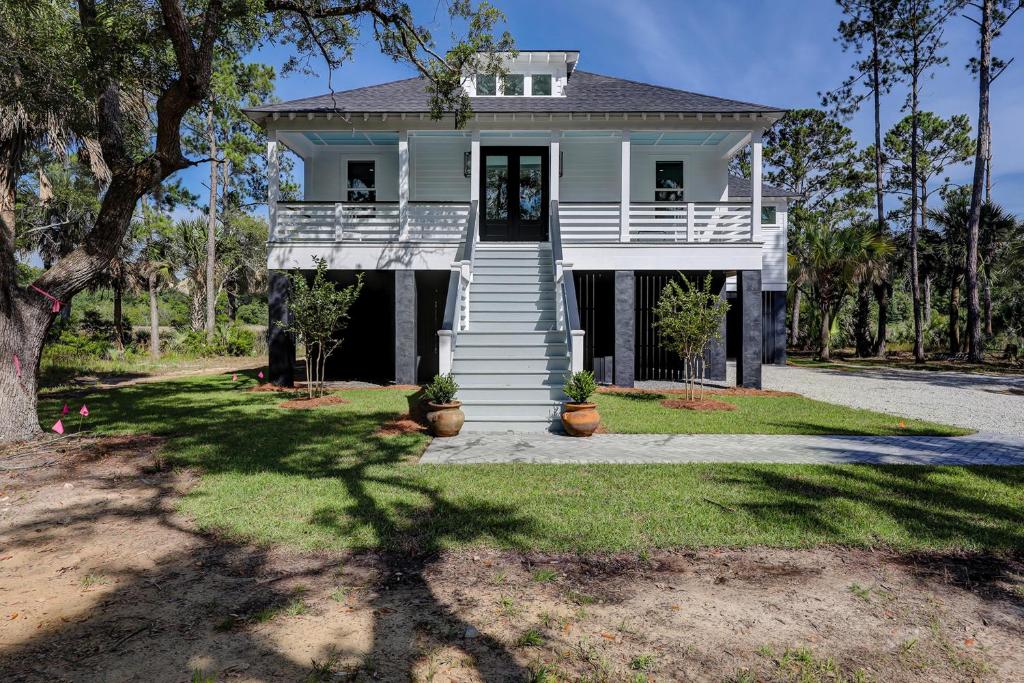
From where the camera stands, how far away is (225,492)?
5812 mm

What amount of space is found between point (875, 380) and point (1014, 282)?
14.3m

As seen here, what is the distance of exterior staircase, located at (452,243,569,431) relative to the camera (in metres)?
9.34

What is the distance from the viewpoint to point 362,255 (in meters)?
14.1

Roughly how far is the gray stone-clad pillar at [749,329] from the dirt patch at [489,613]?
979 cm

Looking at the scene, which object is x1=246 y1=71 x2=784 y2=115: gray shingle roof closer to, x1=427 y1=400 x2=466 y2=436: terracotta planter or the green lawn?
the green lawn

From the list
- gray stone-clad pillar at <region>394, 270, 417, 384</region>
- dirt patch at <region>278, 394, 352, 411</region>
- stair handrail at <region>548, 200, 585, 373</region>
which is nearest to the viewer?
stair handrail at <region>548, 200, 585, 373</region>

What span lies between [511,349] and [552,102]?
7.86 m

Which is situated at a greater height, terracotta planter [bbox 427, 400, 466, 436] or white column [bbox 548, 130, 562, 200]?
white column [bbox 548, 130, 562, 200]

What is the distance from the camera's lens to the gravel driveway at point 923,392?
10.4 m

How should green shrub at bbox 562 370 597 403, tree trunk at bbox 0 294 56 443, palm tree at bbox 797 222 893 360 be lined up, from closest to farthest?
tree trunk at bbox 0 294 56 443 < green shrub at bbox 562 370 597 403 < palm tree at bbox 797 222 893 360

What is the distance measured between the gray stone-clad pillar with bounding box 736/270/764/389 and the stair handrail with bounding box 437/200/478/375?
6.72 metres

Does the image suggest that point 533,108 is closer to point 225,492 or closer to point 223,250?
point 225,492

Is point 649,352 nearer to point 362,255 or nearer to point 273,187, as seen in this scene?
point 362,255

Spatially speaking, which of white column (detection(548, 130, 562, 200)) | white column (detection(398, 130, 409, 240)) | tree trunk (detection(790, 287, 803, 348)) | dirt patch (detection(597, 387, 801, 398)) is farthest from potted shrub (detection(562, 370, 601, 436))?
tree trunk (detection(790, 287, 803, 348))
